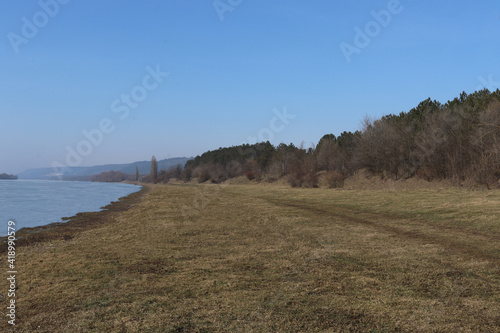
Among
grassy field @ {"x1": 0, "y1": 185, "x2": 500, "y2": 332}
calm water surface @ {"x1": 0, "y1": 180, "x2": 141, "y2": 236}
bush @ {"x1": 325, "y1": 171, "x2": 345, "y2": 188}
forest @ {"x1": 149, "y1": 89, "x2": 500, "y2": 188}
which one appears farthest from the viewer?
bush @ {"x1": 325, "y1": 171, "x2": 345, "y2": 188}

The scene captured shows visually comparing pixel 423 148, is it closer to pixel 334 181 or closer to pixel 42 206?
pixel 334 181

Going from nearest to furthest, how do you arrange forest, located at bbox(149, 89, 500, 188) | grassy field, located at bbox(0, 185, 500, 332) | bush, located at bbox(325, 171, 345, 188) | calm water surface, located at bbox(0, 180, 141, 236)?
grassy field, located at bbox(0, 185, 500, 332), calm water surface, located at bbox(0, 180, 141, 236), forest, located at bbox(149, 89, 500, 188), bush, located at bbox(325, 171, 345, 188)

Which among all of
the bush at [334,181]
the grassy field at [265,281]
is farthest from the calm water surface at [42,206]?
the bush at [334,181]

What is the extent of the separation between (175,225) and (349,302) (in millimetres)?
12568

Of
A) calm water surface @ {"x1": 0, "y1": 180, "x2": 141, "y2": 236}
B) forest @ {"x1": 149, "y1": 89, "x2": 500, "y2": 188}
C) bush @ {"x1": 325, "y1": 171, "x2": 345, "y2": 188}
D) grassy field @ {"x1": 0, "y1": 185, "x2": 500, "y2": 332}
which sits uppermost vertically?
forest @ {"x1": 149, "y1": 89, "x2": 500, "y2": 188}

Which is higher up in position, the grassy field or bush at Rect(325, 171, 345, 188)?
bush at Rect(325, 171, 345, 188)

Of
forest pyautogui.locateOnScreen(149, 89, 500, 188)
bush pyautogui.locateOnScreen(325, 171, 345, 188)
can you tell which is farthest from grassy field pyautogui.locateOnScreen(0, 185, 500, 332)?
bush pyautogui.locateOnScreen(325, 171, 345, 188)

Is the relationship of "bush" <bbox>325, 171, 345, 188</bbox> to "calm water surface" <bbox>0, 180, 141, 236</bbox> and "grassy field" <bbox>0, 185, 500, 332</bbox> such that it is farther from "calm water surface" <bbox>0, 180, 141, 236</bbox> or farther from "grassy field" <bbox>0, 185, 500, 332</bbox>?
"grassy field" <bbox>0, 185, 500, 332</bbox>

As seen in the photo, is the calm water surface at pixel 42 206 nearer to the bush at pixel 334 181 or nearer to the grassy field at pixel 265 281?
the grassy field at pixel 265 281

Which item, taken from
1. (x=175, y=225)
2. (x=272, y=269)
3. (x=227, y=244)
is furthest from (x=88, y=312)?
(x=175, y=225)

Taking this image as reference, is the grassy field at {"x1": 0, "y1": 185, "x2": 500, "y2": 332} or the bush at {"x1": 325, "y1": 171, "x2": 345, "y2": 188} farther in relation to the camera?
the bush at {"x1": 325, "y1": 171, "x2": 345, "y2": 188}

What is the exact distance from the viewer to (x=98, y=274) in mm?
8609

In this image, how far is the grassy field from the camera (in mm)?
5711

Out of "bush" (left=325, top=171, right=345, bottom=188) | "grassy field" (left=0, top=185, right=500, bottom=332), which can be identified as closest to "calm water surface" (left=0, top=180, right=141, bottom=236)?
"grassy field" (left=0, top=185, right=500, bottom=332)
